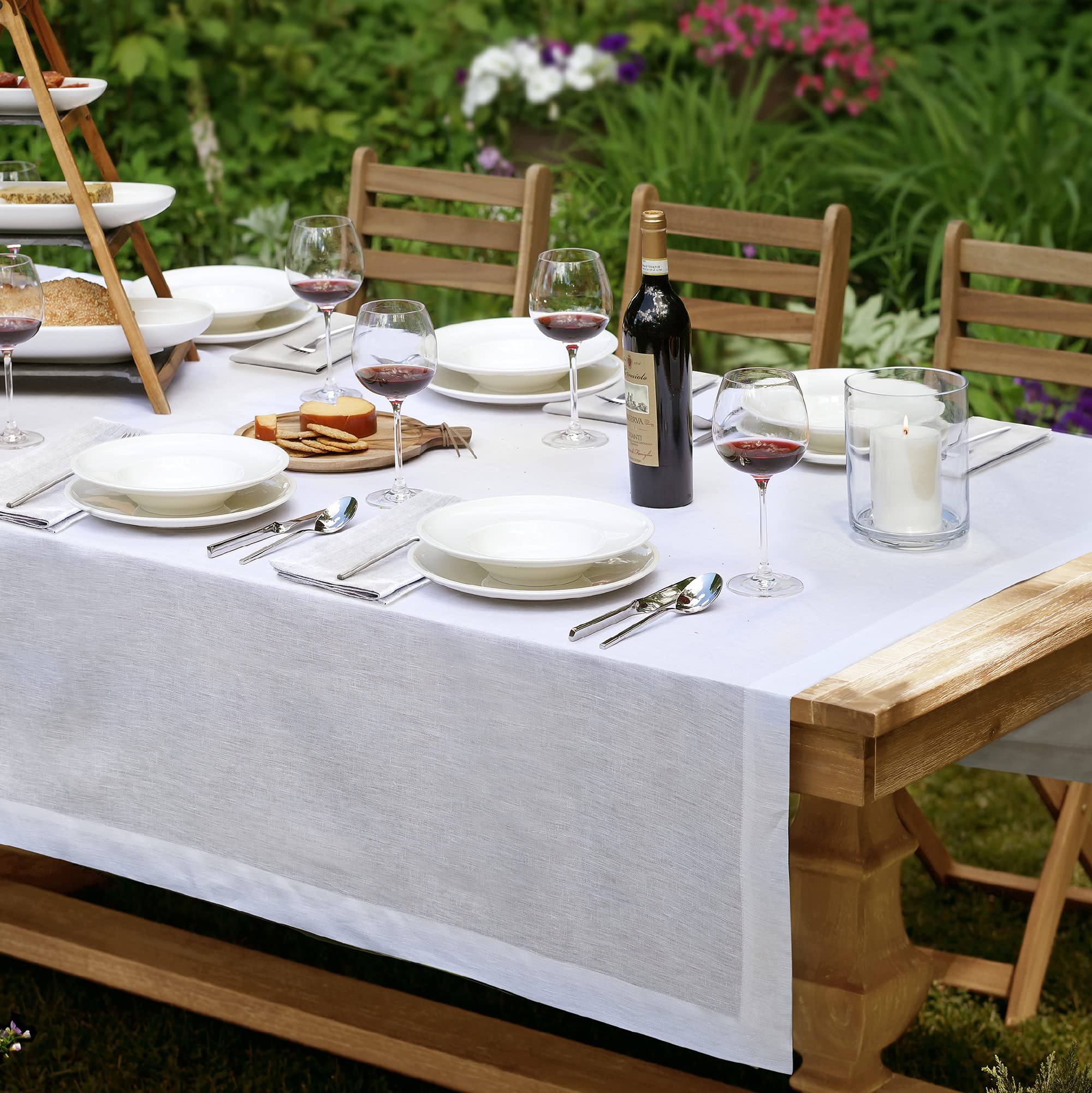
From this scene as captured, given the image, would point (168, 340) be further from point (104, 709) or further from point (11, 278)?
point (104, 709)

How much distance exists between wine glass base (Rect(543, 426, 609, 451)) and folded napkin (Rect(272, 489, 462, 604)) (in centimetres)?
30

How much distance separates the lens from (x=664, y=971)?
1.55 meters

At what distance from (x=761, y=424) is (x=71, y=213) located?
4.01 ft

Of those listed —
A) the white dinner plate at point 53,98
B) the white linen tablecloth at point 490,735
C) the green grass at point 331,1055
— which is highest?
the white dinner plate at point 53,98

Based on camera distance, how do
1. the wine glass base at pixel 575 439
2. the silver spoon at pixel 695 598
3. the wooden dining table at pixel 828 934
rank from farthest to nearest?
the wine glass base at pixel 575 439 < the silver spoon at pixel 695 598 < the wooden dining table at pixel 828 934

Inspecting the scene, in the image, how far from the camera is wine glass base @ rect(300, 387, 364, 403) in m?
2.34

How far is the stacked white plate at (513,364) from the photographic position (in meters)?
2.31

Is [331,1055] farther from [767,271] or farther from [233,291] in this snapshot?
[767,271]

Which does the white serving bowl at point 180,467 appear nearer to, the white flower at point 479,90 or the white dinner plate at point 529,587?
the white dinner plate at point 529,587

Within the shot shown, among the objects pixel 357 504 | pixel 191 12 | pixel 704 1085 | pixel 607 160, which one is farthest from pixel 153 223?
pixel 704 1085

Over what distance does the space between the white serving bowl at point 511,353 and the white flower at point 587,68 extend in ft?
10.2

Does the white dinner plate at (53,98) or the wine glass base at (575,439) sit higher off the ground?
the white dinner plate at (53,98)

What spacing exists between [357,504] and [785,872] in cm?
71

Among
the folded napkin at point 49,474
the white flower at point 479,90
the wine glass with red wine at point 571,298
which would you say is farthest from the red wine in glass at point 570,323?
the white flower at point 479,90
